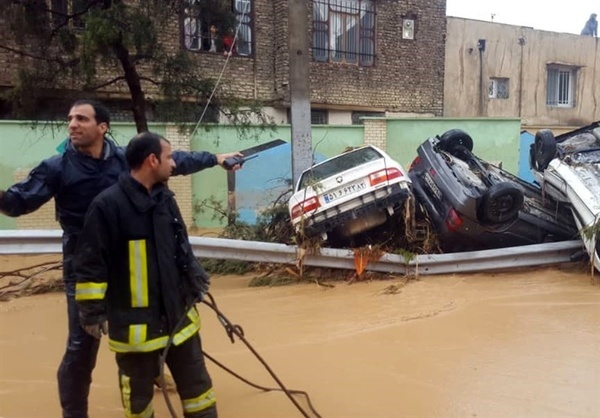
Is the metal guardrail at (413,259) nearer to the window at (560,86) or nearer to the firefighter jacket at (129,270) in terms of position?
the firefighter jacket at (129,270)

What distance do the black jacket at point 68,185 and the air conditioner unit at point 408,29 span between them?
1728 cm

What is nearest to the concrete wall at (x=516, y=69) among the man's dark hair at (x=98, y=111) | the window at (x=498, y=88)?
the window at (x=498, y=88)

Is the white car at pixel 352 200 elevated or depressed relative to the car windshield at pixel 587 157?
depressed

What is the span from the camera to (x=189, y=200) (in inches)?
453

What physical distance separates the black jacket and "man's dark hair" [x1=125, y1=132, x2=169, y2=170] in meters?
0.50

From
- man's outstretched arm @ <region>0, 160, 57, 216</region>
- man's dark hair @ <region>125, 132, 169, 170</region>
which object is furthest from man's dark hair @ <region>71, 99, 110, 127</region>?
man's dark hair @ <region>125, 132, 169, 170</region>

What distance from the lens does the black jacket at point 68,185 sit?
281cm

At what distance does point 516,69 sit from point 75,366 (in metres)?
21.3

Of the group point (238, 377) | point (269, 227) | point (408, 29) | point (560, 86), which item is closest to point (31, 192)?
point (238, 377)

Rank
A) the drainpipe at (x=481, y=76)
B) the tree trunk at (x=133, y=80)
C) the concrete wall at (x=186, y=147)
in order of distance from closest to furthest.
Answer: the tree trunk at (x=133, y=80)
the concrete wall at (x=186, y=147)
the drainpipe at (x=481, y=76)

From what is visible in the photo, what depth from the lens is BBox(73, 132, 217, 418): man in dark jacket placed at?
2.44m

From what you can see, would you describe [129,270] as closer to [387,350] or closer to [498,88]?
[387,350]

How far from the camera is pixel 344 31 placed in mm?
17844

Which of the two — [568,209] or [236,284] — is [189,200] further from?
[568,209]
